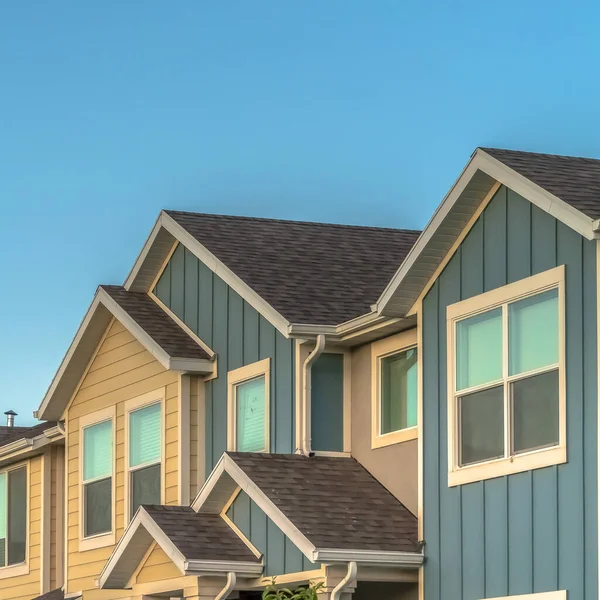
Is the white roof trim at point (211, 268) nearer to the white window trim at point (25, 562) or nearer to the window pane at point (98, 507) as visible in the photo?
the window pane at point (98, 507)

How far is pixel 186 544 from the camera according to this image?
652 inches

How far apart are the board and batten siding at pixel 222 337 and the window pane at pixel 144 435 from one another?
41.2 inches

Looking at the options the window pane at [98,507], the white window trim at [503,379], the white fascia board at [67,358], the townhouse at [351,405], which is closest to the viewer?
the white window trim at [503,379]

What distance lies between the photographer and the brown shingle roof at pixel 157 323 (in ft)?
64.4

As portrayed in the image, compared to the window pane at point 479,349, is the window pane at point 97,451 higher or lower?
lower

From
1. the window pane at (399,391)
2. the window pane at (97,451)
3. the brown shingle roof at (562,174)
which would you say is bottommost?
the window pane at (97,451)

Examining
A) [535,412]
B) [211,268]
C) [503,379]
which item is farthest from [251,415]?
[535,412]

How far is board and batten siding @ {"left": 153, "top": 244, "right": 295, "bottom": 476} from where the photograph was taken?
59.2 feet

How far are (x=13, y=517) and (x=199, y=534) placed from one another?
10324 millimetres

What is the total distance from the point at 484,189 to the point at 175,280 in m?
7.13

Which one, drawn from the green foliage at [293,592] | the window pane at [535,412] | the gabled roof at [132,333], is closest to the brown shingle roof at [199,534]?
the green foliage at [293,592]

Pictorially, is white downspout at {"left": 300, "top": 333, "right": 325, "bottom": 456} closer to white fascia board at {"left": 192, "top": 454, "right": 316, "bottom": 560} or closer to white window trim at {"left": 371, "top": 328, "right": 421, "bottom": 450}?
white window trim at {"left": 371, "top": 328, "right": 421, "bottom": 450}

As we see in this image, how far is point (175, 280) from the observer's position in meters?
20.8

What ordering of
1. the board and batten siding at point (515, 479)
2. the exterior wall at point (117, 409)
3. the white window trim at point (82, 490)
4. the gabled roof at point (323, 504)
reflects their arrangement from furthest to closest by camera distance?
the white window trim at point (82, 490) < the exterior wall at point (117, 409) < the gabled roof at point (323, 504) < the board and batten siding at point (515, 479)
